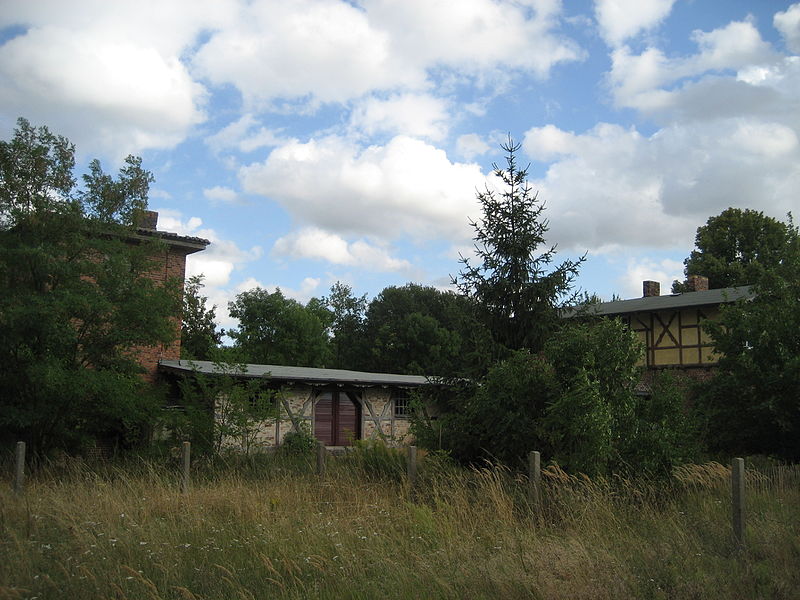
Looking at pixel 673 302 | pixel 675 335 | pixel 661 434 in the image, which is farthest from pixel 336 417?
pixel 661 434

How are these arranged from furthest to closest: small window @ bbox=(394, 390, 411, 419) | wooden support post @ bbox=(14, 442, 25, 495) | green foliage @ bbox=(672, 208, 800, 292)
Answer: green foliage @ bbox=(672, 208, 800, 292), small window @ bbox=(394, 390, 411, 419), wooden support post @ bbox=(14, 442, 25, 495)

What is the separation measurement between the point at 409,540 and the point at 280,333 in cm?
4246

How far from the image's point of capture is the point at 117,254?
1566cm

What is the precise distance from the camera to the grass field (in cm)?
588

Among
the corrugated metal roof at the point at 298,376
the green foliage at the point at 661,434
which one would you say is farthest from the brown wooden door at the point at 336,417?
the green foliage at the point at 661,434

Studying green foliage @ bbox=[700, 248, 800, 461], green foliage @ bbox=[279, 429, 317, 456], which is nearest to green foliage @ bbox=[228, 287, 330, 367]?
green foliage @ bbox=[279, 429, 317, 456]

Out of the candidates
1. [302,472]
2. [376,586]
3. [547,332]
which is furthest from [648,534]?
[302,472]

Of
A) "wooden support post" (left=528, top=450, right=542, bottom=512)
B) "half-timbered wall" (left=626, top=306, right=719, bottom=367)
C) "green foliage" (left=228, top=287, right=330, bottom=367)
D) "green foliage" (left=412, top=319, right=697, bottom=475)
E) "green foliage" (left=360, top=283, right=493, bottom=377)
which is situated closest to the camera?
"wooden support post" (left=528, top=450, right=542, bottom=512)

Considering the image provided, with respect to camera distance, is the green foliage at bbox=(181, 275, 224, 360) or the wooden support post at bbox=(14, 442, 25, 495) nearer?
the wooden support post at bbox=(14, 442, 25, 495)

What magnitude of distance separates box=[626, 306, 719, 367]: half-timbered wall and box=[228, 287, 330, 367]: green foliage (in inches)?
928

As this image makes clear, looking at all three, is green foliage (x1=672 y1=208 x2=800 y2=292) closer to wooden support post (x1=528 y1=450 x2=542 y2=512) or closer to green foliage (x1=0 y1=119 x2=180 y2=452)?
green foliage (x1=0 y1=119 x2=180 y2=452)

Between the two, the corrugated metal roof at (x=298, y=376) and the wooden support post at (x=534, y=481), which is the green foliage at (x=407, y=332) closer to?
the corrugated metal roof at (x=298, y=376)

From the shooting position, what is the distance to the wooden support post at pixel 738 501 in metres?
7.18

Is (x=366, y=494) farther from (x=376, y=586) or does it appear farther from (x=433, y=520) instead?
(x=376, y=586)
